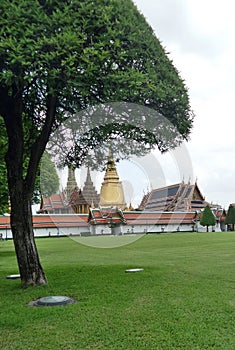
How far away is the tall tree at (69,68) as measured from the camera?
241 inches

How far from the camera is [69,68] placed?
615 cm

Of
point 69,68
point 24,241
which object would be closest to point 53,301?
point 24,241

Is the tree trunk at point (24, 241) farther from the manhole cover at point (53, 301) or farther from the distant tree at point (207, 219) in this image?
the distant tree at point (207, 219)

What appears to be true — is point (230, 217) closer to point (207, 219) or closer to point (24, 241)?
point (207, 219)

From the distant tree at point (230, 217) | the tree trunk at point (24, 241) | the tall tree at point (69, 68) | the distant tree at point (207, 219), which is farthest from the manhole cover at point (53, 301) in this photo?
the distant tree at point (230, 217)

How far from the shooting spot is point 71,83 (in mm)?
6414

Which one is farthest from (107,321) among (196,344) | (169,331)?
(196,344)

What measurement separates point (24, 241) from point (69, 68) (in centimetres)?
400

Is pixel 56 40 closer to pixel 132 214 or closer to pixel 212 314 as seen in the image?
pixel 212 314

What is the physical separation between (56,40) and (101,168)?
5533 mm

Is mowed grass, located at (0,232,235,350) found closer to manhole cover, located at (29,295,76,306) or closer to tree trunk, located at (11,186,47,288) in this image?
manhole cover, located at (29,295,76,306)

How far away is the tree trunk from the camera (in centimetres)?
812

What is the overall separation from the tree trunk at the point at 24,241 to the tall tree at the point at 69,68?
22mm

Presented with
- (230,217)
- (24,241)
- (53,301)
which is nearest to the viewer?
(53,301)
